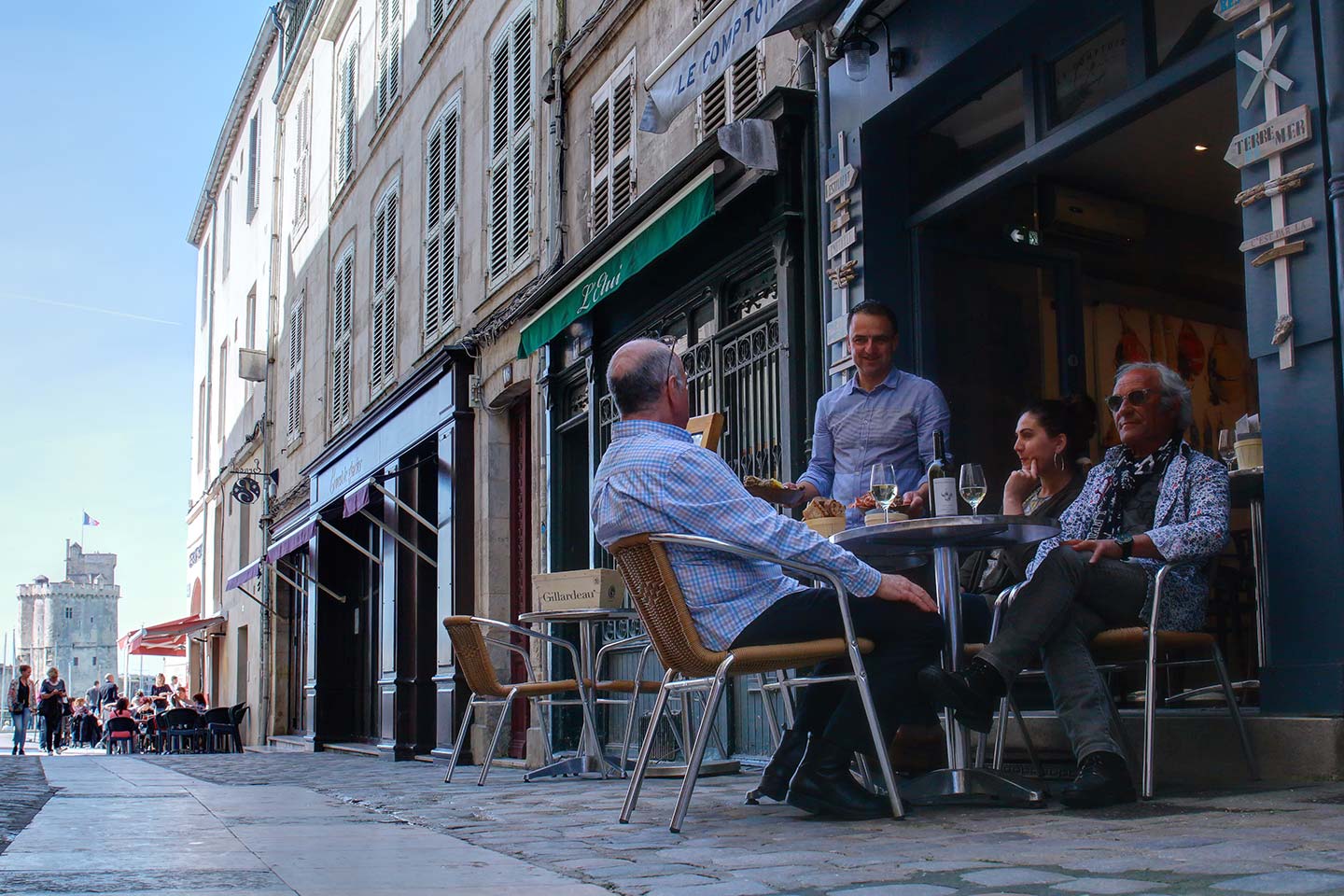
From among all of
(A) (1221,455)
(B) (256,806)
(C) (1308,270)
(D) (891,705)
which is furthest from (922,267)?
(B) (256,806)

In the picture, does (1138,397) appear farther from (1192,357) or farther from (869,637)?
(1192,357)

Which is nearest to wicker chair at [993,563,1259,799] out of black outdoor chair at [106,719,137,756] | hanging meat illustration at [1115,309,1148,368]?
hanging meat illustration at [1115,309,1148,368]

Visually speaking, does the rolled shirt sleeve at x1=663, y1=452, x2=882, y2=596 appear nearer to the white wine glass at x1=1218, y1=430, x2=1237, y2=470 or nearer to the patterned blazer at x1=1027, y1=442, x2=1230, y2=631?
the patterned blazer at x1=1027, y1=442, x2=1230, y2=631

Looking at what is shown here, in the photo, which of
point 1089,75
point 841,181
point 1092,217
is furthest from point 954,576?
point 1092,217

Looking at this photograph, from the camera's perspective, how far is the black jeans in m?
3.82

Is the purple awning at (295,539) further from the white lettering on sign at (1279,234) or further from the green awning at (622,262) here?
the white lettering on sign at (1279,234)

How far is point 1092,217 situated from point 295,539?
11590mm

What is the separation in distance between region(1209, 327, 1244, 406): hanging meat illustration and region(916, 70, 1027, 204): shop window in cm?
375

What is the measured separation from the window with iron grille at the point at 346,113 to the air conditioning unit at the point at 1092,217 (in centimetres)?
1137

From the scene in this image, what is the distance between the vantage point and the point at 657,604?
12.5 feet

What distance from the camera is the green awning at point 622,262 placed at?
24.2 feet

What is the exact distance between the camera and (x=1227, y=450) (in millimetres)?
5152

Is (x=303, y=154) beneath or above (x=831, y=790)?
above

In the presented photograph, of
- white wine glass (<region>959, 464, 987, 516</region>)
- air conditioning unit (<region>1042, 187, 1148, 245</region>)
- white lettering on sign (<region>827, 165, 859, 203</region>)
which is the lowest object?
white wine glass (<region>959, 464, 987, 516</region>)
